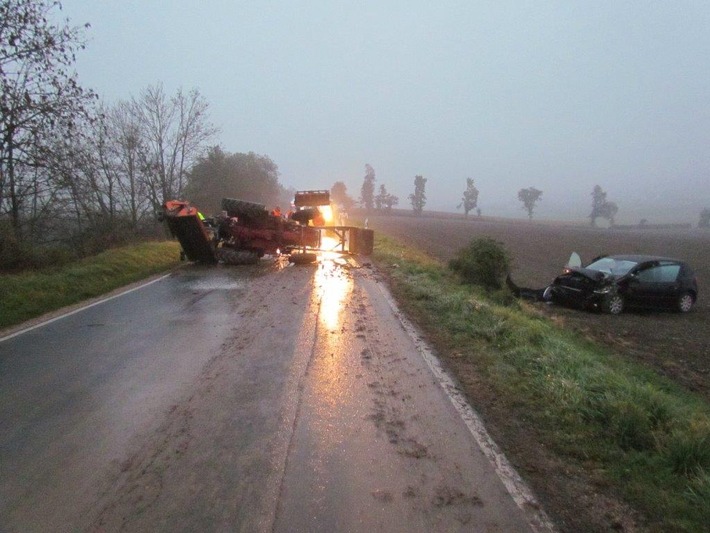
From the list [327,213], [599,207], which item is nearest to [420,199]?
[599,207]

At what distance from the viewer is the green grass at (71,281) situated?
10.7m

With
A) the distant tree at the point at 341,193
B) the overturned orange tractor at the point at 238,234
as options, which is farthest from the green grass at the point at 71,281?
the distant tree at the point at 341,193

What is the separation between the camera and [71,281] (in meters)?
13.1

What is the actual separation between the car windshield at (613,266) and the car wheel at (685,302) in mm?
1790

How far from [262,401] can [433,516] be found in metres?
2.52

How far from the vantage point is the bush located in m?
16.0

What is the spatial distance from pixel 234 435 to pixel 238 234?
13.7 metres

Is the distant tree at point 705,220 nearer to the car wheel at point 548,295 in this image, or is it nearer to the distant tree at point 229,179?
the distant tree at point 229,179

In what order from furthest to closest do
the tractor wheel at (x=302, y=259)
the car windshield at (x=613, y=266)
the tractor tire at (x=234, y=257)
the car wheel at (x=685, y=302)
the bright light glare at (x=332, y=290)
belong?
1. the tractor wheel at (x=302, y=259)
2. the tractor tire at (x=234, y=257)
3. the car wheel at (x=685, y=302)
4. the car windshield at (x=613, y=266)
5. the bright light glare at (x=332, y=290)

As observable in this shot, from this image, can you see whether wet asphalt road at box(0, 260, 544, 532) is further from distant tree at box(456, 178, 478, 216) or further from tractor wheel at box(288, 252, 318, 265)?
distant tree at box(456, 178, 478, 216)

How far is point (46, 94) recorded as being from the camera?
1405cm

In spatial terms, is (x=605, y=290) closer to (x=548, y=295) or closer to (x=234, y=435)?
(x=548, y=295)

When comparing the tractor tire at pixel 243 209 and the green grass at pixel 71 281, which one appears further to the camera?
the tractor tire at pixel 243 209

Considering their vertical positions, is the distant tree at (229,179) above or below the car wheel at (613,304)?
above
